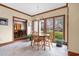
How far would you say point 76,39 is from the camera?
3.13 metres

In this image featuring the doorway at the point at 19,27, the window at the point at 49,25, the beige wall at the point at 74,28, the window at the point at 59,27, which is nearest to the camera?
the beige wall at the point at 74,28

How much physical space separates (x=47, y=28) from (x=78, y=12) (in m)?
3.93

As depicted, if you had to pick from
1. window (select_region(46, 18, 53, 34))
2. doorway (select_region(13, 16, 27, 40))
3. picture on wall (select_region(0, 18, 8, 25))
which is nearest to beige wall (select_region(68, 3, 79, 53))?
window (select_region(46, 18, 53, 34))

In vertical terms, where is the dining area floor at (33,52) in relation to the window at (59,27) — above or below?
below

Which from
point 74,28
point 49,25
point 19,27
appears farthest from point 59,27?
point 19,27

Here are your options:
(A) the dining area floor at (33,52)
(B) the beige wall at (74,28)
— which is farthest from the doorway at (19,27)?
(B) the beige wall at (74,28)

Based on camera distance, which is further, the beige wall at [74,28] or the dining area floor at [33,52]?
the dining area floor at [33,52]

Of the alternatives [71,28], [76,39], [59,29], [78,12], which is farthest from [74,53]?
[59,29]

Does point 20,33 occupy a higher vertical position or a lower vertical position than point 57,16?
lower

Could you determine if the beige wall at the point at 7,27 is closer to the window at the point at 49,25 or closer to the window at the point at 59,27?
the window at the point at 49,25

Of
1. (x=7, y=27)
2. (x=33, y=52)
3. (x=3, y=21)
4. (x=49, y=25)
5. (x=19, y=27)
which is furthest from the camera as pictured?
(x=19, y=27)

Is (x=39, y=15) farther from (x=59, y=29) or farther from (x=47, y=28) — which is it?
(x=59, y=29)

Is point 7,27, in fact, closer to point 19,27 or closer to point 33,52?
point 19,27

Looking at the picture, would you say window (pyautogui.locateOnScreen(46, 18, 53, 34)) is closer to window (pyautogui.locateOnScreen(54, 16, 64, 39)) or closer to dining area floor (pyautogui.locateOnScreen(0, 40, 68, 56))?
window (pyautogui.locateOnScreen(54, 16, 64, 39))
